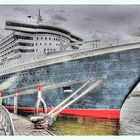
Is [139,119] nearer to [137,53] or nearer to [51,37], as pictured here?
[137,53]

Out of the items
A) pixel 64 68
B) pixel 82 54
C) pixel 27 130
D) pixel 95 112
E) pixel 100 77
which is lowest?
pixel 27 130

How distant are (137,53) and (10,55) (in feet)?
8.56

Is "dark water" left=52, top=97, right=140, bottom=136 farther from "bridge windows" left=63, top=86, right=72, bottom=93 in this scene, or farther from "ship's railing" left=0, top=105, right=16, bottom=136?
"ship's railing" left=0, top=105, right=16, bottom=136

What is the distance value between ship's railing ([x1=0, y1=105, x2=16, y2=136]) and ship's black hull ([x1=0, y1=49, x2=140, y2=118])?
0.50 m

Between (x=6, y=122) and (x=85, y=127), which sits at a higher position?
(x=6, y=122)

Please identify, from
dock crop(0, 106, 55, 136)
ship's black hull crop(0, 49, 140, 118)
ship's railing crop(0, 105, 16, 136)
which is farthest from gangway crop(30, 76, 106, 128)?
ship's railing crop(0, 105, 16, 136)

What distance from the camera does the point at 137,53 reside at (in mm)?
7473

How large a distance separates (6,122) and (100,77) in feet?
6.62

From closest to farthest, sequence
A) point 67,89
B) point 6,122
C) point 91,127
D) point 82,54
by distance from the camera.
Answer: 1. point 6,122
2. point 91,127
3. point 67,89
4. point 82,54

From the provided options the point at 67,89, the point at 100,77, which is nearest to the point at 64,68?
the point at 67,89

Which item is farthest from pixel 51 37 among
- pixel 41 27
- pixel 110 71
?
pixel 110 71

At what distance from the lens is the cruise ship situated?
24.6 ft

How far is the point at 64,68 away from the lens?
25.0 ft

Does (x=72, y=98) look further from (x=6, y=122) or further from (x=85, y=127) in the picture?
(x=6, y=122)
